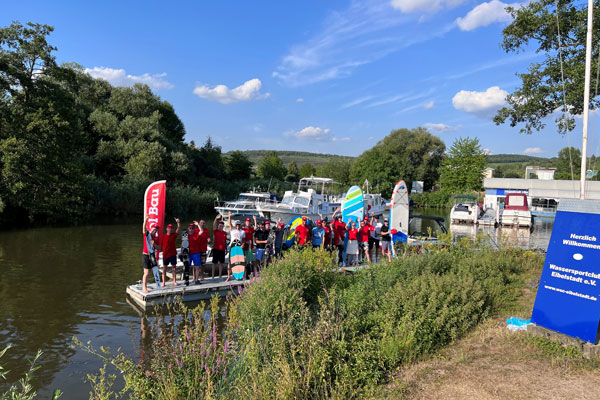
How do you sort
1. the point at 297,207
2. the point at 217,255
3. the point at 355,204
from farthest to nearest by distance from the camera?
the point at 297,207 < the point at 355,204 < the point at 217,255

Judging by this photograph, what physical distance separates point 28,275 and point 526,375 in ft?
48.0

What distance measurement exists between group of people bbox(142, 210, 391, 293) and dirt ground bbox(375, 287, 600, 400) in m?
4.50

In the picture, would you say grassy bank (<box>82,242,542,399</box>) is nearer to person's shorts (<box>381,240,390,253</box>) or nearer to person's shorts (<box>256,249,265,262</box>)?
person's shorts (<box>256,249,265,262</box>)

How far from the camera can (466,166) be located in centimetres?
5700

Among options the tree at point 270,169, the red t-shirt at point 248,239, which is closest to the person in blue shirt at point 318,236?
the red t-shirt at point 248,239

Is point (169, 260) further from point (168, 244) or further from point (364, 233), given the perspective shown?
point (364, 233)

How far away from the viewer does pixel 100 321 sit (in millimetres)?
9758

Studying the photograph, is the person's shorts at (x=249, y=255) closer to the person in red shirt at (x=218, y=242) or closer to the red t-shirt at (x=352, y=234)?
the person in red shirt at (x=218, y=242)

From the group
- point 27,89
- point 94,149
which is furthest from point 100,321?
point 94,149

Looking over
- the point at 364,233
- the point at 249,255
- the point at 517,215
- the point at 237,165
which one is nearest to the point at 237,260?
the point at 249,255

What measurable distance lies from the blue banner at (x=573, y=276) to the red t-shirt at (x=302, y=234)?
7265mm

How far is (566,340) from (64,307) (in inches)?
433

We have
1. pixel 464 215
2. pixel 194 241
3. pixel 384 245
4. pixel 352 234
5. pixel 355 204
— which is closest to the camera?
pixel 194 241

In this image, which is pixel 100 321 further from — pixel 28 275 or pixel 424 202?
pixel 424 202
